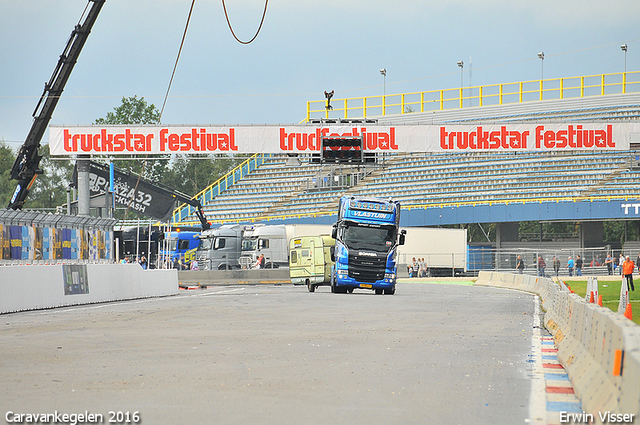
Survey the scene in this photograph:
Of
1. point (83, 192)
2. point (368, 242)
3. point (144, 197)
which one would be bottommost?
point (368, 242)

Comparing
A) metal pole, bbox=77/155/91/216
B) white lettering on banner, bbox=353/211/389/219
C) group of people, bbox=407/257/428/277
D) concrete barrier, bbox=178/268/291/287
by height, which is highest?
metal pole, bbox=77/155/91/216

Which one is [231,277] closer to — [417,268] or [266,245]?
[266,245]

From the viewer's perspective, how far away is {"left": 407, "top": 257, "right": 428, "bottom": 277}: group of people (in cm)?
5241

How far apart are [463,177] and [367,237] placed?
2928 centimetres

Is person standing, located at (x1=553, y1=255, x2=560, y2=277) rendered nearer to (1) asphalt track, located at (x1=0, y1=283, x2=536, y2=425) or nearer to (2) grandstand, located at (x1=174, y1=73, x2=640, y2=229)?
(2) grandstand, located at (x1=174, y1=73, x2=640, y2=229)

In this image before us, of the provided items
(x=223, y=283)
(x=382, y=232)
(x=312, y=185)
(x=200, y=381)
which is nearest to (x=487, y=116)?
(x=312, y=185)

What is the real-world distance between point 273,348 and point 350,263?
20.7 meters

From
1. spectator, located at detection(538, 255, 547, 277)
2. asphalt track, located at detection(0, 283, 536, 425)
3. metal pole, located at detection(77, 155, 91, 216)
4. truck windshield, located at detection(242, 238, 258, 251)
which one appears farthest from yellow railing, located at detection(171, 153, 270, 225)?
asphalt track, located at detection(0, 283, 536, 425)

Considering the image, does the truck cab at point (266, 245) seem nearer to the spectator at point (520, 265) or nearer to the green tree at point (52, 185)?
the spectator at point (520, 265)

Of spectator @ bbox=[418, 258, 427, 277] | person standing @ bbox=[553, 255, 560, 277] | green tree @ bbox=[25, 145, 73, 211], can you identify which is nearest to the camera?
person standing @ bbox=[553, 255, 560, 277]

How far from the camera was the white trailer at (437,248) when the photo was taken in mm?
51537

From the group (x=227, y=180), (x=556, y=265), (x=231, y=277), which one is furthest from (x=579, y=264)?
(x=227, y=180)

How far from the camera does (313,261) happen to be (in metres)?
36.5

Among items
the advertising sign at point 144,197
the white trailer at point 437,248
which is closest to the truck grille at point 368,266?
the advertising sign at point 144,197
